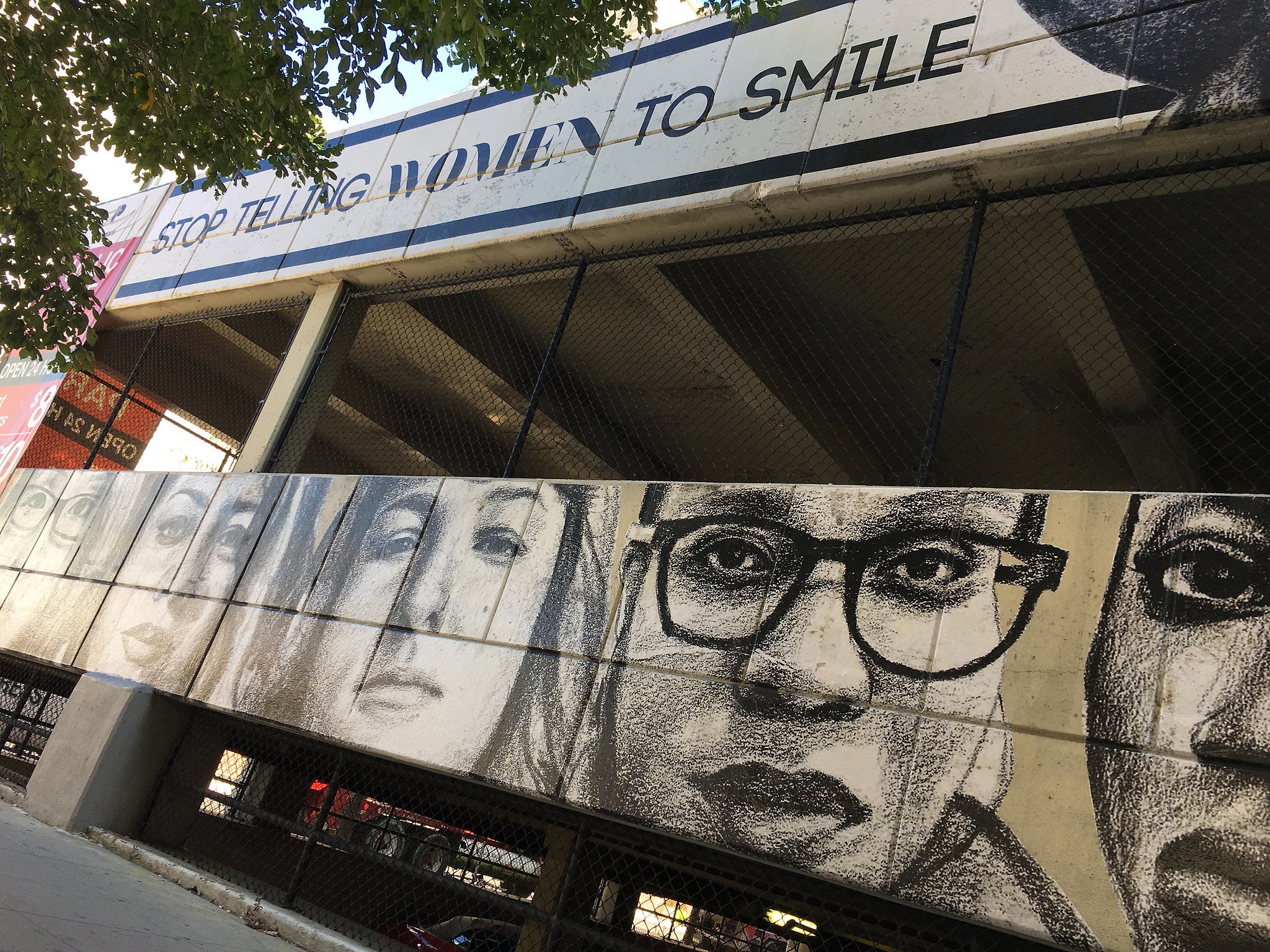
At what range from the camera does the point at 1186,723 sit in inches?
120

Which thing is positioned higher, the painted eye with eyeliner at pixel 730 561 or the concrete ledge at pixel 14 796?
the painted eye with eyeliner at pixel 730 561

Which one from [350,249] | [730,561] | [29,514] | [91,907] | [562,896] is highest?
[350,249]

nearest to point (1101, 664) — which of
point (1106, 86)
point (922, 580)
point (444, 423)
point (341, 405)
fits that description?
point (922, 580)

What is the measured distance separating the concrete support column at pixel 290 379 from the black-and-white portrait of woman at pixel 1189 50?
571 centimetres

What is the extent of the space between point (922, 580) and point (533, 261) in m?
3.97

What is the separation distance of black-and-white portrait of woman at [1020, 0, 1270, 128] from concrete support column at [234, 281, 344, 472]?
5.71 m

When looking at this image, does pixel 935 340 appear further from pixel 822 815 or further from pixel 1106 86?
pixel 822 815

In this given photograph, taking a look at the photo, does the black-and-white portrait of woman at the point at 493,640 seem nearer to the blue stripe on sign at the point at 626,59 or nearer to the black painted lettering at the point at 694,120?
the black painted lettering at the point at 694,120

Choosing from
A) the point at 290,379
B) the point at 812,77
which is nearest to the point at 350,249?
the point at 290,379

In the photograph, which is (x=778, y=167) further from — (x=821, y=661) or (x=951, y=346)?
(x=821, y=661)

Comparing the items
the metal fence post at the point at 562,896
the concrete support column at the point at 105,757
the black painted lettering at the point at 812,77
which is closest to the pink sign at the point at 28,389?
the concrete support column at the point at 105,757

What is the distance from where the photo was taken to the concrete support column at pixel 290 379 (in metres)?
7.02

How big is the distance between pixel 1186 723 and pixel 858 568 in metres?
1.34

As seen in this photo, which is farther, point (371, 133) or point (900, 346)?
point (371, 133)
